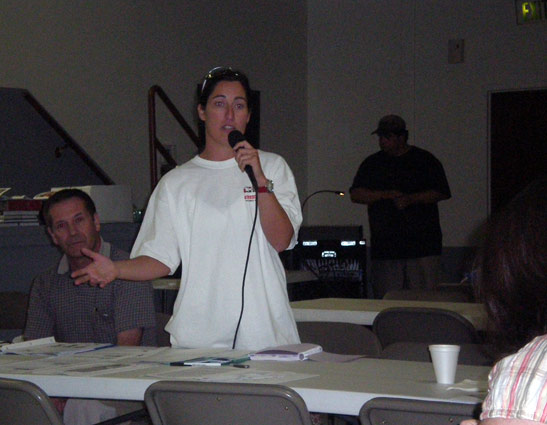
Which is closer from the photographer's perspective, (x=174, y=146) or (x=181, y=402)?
(x=181, y=402)

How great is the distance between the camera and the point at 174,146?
793 cm

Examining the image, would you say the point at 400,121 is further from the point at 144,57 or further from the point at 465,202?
the point at 465,202

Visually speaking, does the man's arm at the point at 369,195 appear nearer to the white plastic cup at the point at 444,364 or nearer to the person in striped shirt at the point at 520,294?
the white plastic cup at the point at 444,364

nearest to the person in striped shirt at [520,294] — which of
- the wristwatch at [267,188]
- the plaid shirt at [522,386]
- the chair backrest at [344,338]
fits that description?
the plaid shirt at [522,386]

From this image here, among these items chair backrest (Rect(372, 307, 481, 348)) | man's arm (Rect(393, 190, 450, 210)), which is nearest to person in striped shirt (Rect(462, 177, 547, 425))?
chair backrest (Rect(372, 307, 481, 348))

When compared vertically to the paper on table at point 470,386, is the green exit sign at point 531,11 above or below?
above

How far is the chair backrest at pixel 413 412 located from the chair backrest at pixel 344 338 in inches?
47.2

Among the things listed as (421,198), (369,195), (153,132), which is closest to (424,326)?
(421,198)

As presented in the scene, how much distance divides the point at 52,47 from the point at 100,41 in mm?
515

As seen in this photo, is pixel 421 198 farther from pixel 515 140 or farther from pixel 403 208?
pixel 515 140

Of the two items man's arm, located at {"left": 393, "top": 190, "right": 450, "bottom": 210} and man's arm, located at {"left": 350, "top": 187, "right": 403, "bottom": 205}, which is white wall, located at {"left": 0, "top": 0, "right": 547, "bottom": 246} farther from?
man's arm, located at {"left": 393, "top": 190, "right": 450, "bottom": 210}

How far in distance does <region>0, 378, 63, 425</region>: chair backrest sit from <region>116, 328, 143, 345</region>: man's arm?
104 cm

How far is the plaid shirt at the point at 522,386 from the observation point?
1.14m

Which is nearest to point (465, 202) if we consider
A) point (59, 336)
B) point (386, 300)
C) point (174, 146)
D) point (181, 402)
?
point (174, 146)
